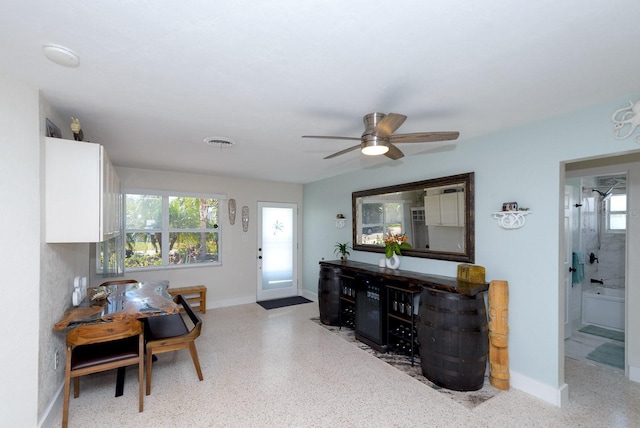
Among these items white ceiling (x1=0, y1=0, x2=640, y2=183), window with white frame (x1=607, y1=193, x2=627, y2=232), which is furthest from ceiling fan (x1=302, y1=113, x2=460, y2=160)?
window with white frame (x1=607, y1=193, x2=627, y2=232)

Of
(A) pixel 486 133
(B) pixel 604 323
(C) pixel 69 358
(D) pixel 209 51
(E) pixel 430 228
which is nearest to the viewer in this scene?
(D) pixel 209 51

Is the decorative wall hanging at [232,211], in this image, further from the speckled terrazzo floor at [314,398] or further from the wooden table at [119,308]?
the speckled terrazzo floor at [314,398]

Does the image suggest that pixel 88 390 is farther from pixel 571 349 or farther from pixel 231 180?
pixel 571 349

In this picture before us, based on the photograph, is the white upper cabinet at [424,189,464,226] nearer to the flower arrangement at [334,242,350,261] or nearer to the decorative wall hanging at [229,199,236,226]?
the flower arrangement at [334,242,350,261]

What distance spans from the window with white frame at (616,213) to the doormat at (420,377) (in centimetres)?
387

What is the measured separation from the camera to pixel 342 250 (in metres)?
4.94

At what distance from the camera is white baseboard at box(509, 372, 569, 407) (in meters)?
2.49

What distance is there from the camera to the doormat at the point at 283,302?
5463 millimetres

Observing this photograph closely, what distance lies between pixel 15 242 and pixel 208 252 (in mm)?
3554

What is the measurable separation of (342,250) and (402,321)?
5.76 ft

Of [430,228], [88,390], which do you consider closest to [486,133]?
[430,228]

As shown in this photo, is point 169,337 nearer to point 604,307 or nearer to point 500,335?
point 500,335

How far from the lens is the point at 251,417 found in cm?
233

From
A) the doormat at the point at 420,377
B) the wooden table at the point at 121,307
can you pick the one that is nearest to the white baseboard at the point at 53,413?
Result: the wooden table at the point at 121,307
